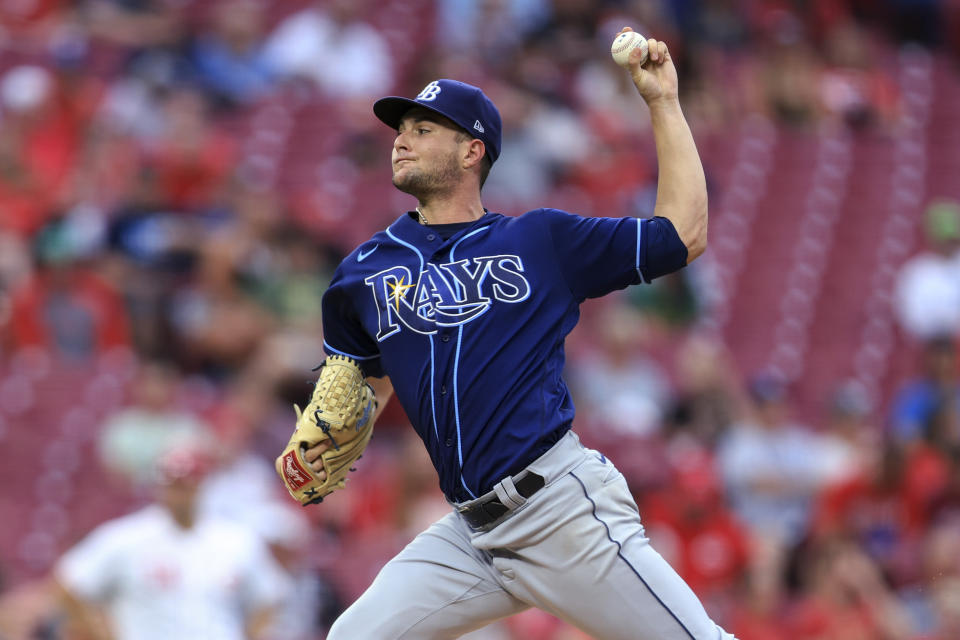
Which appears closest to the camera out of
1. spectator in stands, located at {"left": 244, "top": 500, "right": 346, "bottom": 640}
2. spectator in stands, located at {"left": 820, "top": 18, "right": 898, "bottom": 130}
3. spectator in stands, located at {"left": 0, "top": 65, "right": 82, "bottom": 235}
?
spectator in stands, located at {"left": 244, "top": 500, "right": 346, "bottom": 640}

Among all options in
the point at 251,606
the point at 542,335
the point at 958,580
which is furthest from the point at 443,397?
the point at 958,580

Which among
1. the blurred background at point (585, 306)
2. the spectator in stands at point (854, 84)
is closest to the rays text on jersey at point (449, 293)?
the blurred background at point (585, 306)

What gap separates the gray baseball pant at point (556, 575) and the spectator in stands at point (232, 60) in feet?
25.9

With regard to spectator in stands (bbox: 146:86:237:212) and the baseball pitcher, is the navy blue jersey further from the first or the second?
spectator in stands (bbox: 146:86:237:212)

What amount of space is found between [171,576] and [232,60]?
6072mm

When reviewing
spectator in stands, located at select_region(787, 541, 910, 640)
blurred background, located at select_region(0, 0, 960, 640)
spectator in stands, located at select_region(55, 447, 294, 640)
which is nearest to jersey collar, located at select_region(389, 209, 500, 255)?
spectator in stands, located at select_region(55, 447, 294, 640)

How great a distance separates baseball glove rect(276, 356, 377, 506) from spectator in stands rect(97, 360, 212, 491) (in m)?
3.88

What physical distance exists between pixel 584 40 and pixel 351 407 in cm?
877

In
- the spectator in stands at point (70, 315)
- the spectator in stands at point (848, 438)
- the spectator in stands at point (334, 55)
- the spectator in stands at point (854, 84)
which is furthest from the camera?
the spectator in stands at point (854, 84)

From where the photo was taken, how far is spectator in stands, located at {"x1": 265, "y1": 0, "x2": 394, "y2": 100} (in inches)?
449

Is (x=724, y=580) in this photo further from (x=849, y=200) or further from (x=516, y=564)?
(x=849, y=200)

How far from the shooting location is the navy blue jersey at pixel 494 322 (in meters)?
3.56

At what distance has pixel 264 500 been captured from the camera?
24.5 ft

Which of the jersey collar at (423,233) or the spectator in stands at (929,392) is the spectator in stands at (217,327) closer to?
the spectator in stands at (929,392)
